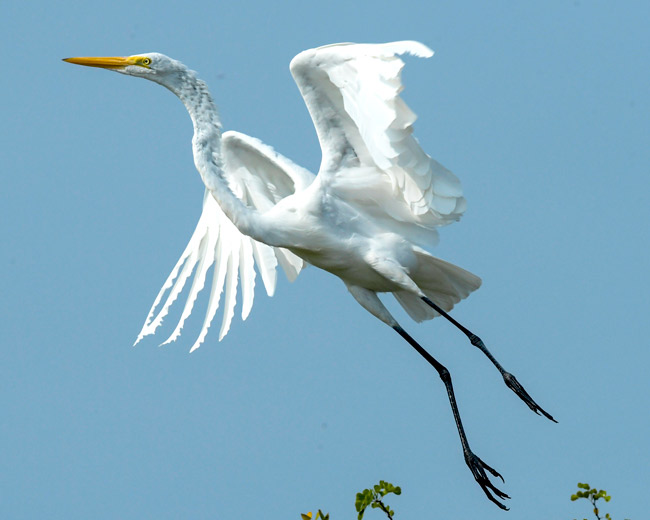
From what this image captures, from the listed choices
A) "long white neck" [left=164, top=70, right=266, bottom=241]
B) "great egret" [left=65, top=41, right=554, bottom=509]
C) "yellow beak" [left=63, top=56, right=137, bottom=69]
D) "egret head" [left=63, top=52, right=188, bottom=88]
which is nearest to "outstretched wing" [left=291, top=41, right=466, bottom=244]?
"great egret" [left=65, top=41, right=554, bottom=509]

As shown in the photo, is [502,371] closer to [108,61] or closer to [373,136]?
[373,136]

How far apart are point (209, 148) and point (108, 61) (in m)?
1.27

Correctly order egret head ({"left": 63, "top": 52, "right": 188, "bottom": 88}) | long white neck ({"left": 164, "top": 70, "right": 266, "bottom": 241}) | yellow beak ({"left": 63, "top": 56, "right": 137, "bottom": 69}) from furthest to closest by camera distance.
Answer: yellow beak ({"left": 63, "top": 56, "right": 137, "bottom": 69})
egret head ({"left": 63, "top": 52, "right": 188, "bottom": 88})
long white neck ({"left": 164, "top": 70, "right": 266, "bottom": 241})

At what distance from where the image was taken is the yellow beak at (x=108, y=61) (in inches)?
364

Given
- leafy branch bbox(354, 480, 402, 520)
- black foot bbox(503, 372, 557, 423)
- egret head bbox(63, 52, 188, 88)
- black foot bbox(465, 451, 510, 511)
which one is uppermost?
egret head bbox(63, 52, 188, 88)

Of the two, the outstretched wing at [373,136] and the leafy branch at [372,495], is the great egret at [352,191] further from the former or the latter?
the leafy branch at [372,495]

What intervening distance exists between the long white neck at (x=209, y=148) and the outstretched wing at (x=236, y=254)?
1333 mm

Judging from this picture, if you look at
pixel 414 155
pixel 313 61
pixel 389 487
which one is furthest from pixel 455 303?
pixel 389 487

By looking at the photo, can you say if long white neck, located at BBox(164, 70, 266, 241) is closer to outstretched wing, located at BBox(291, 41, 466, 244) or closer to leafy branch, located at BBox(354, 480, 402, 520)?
outstretched wing, located at BBox(291, 41, 466, 244)

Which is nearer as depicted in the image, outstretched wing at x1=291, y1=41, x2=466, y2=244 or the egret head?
outstretched wing at x1=291, y1=41, x2=466, y2=244

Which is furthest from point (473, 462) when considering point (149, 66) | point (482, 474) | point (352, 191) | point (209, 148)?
point (149, 66)

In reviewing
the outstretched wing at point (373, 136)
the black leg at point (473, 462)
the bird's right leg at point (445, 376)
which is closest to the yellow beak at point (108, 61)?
the outstretched wing at point (373, 136)

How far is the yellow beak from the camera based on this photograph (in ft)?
30.3

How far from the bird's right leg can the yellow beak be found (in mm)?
2423
